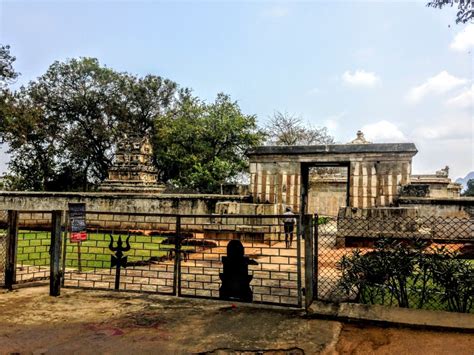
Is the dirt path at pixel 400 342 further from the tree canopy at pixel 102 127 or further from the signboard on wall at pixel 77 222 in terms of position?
the tree canopy at pixel 102 127

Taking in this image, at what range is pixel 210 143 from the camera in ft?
84.1

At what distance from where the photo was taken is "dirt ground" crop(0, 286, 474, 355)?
3.78 m

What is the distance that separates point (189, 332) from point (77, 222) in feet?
11.3

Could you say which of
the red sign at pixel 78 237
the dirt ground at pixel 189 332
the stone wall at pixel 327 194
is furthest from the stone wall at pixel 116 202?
the stone wall at pixel 327 194

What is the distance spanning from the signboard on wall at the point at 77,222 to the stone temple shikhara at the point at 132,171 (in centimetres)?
1585

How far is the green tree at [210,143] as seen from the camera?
2370 cm

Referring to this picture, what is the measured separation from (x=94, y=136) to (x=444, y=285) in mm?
31897

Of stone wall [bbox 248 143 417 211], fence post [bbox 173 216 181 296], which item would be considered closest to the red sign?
fence post [bbox 173 216 181 296]

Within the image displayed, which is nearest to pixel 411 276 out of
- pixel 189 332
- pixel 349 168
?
pixel 189 332

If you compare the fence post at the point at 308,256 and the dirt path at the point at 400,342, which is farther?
the fence post at the point at 308,256

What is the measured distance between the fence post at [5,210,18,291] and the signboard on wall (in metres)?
0.85

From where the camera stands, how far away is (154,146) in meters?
30.9

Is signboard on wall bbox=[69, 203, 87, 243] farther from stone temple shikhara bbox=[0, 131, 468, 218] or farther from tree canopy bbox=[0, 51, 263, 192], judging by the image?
tree canopy bbox=[0, 51, 263, 192]

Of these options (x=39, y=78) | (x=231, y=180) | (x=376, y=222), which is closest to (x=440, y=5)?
(x=376, y=222)
